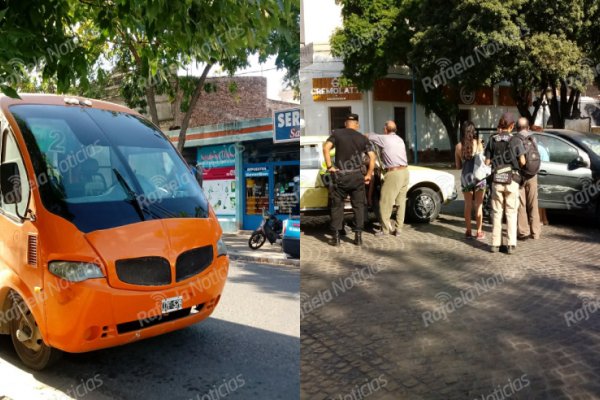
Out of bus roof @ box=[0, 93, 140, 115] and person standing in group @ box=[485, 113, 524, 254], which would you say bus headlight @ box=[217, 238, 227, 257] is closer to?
bus roof @ box=[0, 93, 140, 115]

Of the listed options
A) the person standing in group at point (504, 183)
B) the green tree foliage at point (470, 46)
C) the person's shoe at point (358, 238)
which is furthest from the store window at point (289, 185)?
the person standing in group at point (504, 183)

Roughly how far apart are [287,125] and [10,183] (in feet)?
6.41

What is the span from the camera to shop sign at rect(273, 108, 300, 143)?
1.38 metres

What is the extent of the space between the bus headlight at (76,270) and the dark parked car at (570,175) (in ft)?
17.7

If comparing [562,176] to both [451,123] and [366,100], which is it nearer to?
[451,123]

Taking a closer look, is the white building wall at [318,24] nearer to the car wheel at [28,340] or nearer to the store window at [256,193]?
the store window at [256,193]

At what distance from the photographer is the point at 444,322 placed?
325cm

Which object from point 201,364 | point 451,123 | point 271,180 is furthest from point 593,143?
point 201,364

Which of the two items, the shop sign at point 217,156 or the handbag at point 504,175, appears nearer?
the shop sign at point 217,156

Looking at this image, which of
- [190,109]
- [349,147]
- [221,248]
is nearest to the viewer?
[349,147]

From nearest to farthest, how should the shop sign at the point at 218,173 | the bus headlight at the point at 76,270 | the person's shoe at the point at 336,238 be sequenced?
the bus headlight at the point at 76,270 < the person's shoe at the point at 336,238 < the shop sign at the point at 218,173

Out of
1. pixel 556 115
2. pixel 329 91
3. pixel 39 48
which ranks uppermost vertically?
pixel 39 48

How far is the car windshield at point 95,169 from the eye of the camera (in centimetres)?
260

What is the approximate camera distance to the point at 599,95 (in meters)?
7.37
